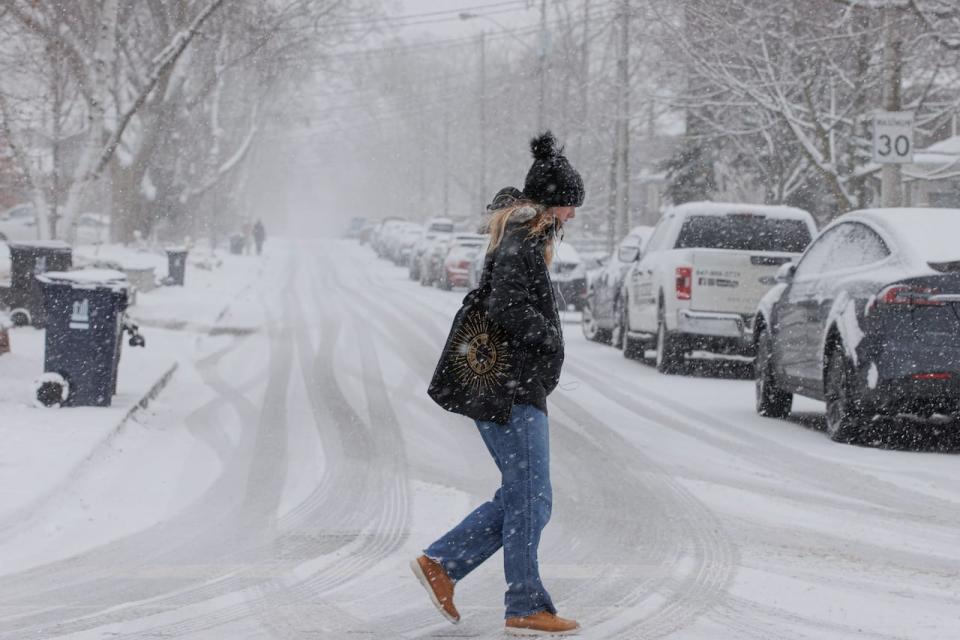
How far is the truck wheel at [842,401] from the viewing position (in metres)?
11.2

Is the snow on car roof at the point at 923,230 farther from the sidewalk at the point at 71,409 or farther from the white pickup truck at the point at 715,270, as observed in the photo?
the sidewalk at the point at 71,409

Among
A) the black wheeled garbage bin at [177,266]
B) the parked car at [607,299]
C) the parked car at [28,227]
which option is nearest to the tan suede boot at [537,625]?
the parked car at [607,299]

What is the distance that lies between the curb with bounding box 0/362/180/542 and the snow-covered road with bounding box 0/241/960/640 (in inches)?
3.3

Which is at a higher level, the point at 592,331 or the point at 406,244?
the point at 406,244

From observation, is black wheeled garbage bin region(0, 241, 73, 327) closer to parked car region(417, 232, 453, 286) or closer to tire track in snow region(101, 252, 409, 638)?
tire track in snow region(101, 252, 409, 638)

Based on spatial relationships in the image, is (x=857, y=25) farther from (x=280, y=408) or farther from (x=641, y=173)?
(x=641, y=173)

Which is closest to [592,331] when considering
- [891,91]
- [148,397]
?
[891,91]

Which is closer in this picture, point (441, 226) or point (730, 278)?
point (730, 278)

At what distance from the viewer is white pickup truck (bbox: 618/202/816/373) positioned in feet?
57.4

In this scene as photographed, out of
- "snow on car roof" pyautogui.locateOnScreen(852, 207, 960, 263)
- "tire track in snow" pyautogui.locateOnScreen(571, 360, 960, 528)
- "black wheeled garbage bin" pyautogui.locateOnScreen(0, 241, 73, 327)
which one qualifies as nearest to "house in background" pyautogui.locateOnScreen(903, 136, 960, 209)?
"black wheeled garbage bin" pyautogui.locateOnScreen(0, 241, 73, 327)

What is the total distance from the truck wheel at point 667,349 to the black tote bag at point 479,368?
12611mm

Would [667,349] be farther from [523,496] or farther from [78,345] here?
[523,496]

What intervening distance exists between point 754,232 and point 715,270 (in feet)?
2.80

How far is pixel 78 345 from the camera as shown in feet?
40.7
